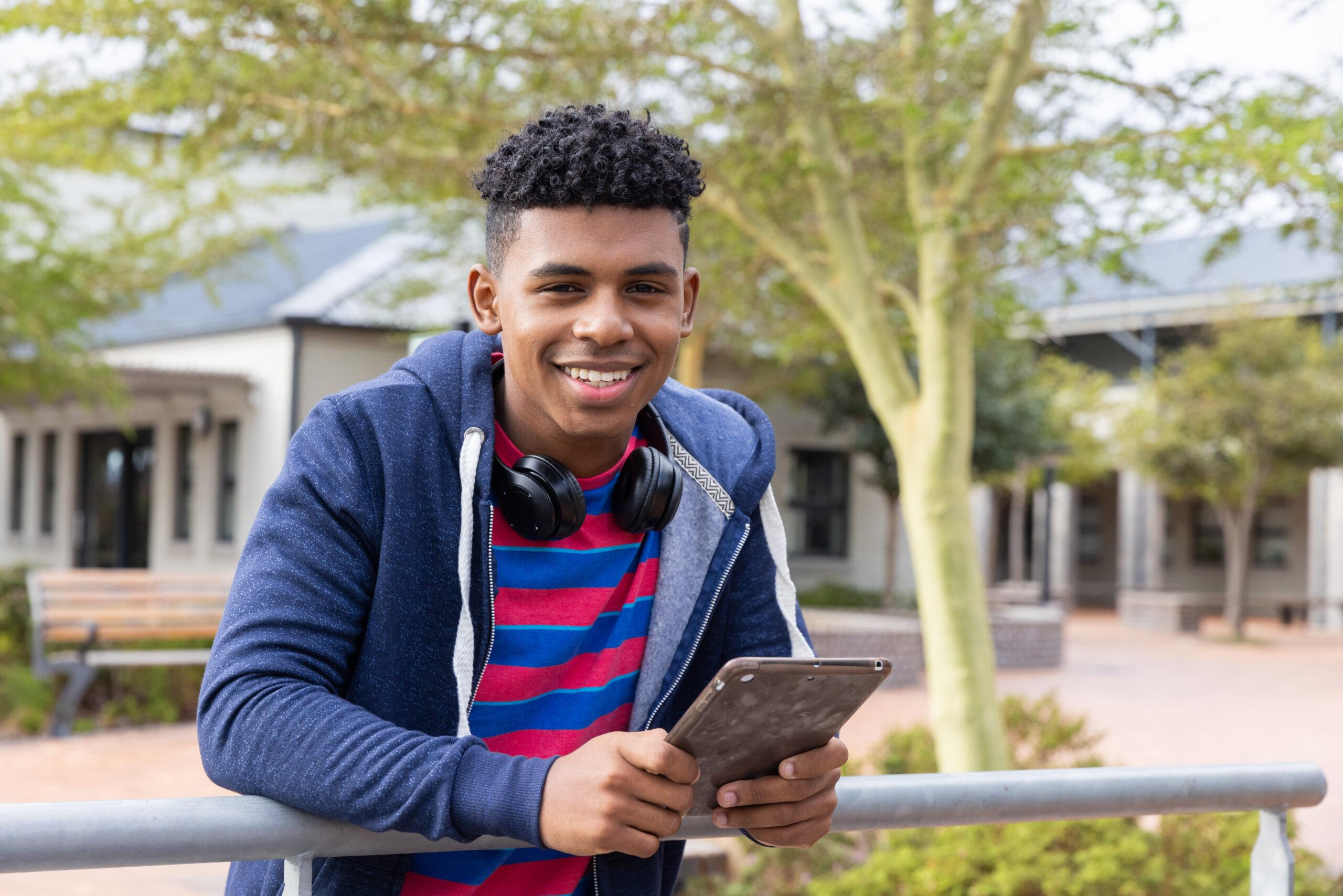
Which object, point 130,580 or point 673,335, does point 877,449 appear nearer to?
point 130,580

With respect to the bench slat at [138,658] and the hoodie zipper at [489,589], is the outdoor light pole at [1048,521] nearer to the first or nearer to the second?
the bench slat at [138,658]

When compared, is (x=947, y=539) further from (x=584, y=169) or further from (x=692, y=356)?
(x=692, y=356)

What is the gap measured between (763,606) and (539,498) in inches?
18.2

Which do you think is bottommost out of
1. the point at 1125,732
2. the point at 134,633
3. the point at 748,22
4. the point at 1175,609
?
the point at 1125,732

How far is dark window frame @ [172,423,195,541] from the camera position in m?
20.1

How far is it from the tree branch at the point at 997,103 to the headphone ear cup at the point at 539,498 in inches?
187

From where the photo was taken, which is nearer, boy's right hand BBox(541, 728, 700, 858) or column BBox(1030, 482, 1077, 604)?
boy's right hand BBox(541, 728, 700, 858)

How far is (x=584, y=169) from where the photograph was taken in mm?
1724

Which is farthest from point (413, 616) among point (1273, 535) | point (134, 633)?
point (1273, 535)

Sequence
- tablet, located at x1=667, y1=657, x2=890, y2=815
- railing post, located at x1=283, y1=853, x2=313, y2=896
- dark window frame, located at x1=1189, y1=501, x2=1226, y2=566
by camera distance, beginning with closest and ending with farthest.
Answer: tablet, located at x1=667, y1=657, x2=890, y2=815 < railing post, located at x1=283, y1=853, x2=313, y2=896 < dark window frame, located at x1=1189, y1=501, x2=1226, y2=566

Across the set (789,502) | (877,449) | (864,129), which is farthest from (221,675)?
(789,502)

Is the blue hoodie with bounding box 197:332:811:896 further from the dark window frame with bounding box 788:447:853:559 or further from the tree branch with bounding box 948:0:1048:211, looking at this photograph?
the dark window frame with bounding box 788:447:853:559

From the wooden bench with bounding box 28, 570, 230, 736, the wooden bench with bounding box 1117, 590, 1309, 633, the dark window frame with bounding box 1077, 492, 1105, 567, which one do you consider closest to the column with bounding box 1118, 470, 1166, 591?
the wooden bench with bounding box 1117, 590, 1309, 633

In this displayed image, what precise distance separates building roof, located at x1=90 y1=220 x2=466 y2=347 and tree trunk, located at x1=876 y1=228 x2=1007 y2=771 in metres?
9.25
